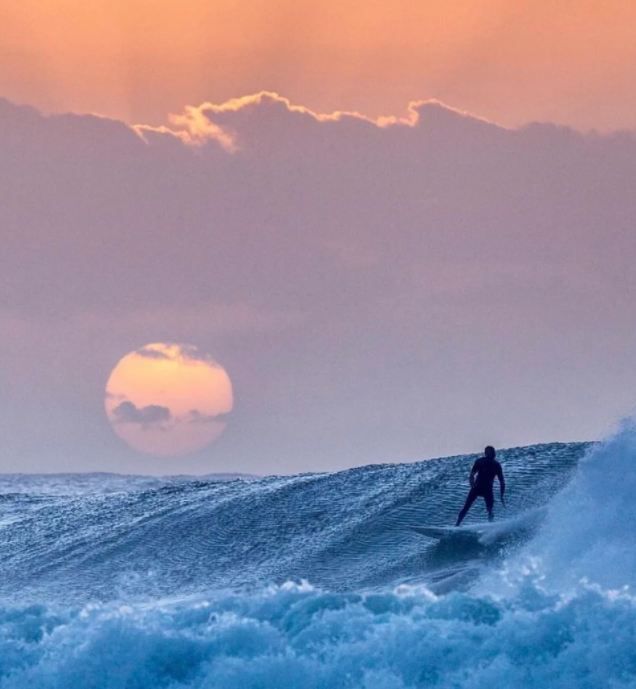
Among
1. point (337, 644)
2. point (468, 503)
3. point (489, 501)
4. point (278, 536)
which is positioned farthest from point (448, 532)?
point (337, 644)

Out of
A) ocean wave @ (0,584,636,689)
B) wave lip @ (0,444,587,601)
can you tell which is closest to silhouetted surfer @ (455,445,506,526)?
wave lip @ (0,444,587,601)

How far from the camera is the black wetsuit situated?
66.2ft

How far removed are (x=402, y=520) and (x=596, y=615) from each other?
9915mm

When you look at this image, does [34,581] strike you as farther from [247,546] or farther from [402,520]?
[402,520]

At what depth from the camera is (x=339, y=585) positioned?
18.8 meters

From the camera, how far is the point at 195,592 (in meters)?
19.8

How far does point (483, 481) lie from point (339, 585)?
3.14 meters

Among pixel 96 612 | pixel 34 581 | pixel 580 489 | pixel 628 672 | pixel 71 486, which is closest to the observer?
pixel 628 672

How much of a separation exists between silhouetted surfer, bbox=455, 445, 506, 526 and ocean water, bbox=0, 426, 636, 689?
1.73 ft

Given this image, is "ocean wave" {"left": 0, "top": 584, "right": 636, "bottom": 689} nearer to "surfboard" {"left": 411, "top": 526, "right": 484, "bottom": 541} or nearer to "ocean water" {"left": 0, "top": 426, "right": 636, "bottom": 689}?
"ocean water" {"left": 0, "top": 426, "right": 636, "bottom": 689}

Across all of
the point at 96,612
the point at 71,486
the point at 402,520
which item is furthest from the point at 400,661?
the point at 71,486

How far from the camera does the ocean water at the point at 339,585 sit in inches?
475

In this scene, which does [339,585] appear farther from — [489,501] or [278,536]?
[278,536]

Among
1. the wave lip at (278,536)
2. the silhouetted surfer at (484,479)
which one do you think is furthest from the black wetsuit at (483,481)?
the wave lip at (278,536)
